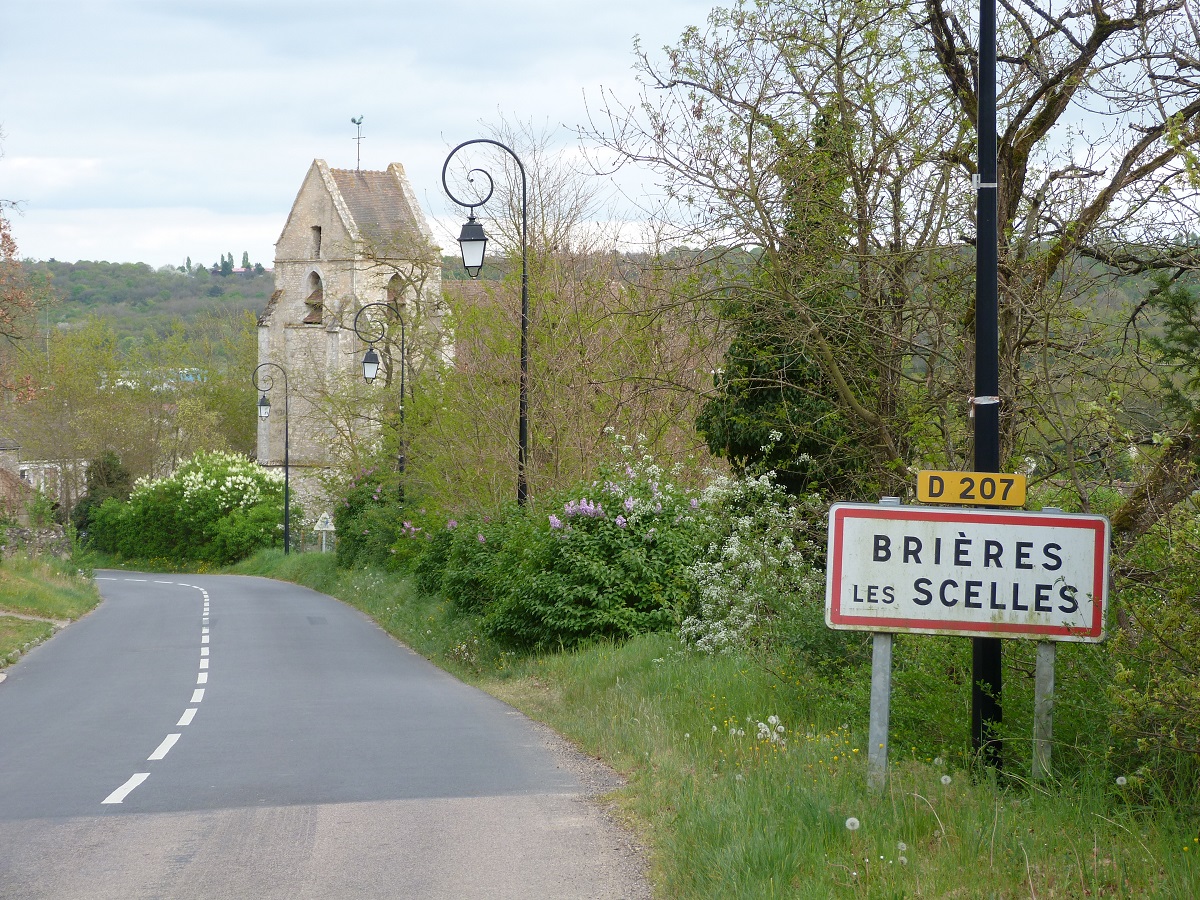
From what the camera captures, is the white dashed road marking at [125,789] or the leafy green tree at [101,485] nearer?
the white dashed road marking at [125,789]

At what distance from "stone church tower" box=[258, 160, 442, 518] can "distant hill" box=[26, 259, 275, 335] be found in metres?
38.5

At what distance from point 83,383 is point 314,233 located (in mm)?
22631

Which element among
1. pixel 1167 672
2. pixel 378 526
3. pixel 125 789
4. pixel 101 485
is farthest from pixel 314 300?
pixel 1167 672

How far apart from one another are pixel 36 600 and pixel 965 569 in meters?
27.8

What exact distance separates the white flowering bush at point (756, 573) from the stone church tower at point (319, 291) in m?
40.3

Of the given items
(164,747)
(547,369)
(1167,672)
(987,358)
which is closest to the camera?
(1167,672)

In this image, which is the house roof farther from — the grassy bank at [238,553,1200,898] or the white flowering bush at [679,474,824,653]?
the grassy bank at [238,553,1200,898]

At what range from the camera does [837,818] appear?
5.91 metres

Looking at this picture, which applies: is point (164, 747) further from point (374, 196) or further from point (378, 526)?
point (374, 196)

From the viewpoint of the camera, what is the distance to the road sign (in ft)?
20.1

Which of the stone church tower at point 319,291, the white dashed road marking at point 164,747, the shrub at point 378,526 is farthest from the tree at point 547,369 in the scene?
the stone church tower at point 319,291

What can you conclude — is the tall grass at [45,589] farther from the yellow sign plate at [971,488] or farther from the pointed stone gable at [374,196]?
the yellow sign plate at [971,488]

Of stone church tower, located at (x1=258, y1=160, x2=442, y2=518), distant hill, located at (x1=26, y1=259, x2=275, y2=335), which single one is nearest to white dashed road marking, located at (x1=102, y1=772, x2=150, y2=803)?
stone church tower, located at (x1=258, y1=160, x2=442, y2=518)

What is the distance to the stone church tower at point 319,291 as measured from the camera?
57.5 metres
